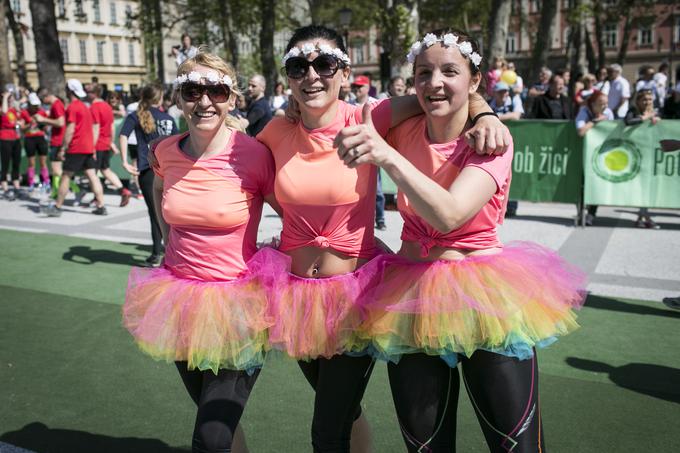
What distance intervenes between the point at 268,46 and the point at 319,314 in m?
29.0

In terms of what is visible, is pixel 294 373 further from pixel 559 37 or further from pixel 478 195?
pixel 559 37

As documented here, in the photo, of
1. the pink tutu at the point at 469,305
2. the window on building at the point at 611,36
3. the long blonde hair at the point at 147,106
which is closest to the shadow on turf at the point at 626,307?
the pink tutu at the point at 469,305

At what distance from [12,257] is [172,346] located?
6.40 meters

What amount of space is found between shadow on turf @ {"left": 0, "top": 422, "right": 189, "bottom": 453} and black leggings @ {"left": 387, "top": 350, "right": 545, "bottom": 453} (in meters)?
1.67

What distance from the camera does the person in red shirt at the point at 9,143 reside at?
43.5ft

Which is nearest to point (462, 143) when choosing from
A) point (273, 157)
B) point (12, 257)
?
point (273, 157)

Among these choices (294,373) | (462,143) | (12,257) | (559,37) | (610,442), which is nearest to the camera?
(462,143)

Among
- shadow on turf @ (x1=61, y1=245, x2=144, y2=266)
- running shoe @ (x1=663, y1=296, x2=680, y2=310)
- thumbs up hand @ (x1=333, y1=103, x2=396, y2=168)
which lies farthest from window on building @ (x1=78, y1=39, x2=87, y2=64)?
thumbs up hand @ (x1=333, y1=103, x2=396, y2=168)

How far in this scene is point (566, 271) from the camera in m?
2.59

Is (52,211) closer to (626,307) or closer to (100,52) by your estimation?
(626,307)

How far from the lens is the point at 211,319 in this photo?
266cm

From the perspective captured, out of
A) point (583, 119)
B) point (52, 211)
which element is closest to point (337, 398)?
point (583, 119)

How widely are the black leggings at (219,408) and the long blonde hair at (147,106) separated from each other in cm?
554

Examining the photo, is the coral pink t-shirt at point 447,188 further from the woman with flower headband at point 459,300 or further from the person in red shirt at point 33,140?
the person in red shirt at point 33,140
